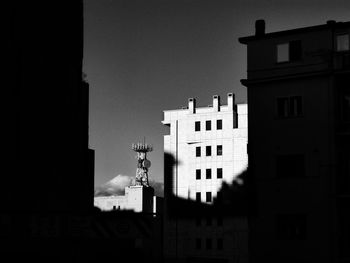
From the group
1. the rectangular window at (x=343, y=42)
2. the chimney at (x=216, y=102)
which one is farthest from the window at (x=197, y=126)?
the rectangular window at (x=343, y=42)

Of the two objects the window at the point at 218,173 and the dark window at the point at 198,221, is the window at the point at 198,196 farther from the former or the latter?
the window at the point at 218,173

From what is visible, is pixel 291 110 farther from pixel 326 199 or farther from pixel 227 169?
pixel 227 169

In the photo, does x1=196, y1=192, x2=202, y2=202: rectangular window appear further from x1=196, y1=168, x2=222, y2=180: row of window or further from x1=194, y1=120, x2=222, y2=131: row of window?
x1=194, y1=120, x2=222, y2=131: row of window

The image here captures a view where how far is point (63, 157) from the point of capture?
129 feet

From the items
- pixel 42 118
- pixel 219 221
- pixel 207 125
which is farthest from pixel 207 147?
pixel 42 118

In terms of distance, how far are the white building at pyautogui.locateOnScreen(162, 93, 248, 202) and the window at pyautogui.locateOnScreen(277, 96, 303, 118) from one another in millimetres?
81245

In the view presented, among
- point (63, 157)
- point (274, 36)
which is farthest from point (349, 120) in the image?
point (63, 157)

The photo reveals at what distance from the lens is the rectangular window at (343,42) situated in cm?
3759

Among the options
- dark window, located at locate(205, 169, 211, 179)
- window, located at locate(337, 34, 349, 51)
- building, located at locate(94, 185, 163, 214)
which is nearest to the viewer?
window, located at locate(337, 34, 349, 51)

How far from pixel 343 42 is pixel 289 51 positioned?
3.10 m

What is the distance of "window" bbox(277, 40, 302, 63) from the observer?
3859cm

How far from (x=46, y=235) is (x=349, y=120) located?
20.6 meters

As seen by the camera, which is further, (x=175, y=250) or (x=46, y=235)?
(x=175, y=250)

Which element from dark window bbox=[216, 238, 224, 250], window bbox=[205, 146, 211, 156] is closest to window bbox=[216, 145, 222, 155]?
window bbox=[205, 146, 211, 156]
